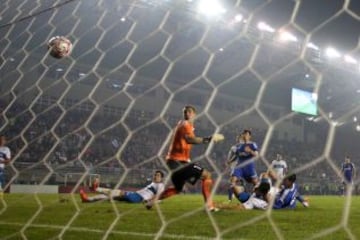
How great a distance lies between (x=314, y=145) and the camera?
24.1 m

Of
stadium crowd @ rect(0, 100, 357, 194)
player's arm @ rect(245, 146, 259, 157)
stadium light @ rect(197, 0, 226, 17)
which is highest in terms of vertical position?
stadium light @ rect(197, 0, 226, 17)

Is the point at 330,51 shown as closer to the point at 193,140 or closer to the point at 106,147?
the point at 193,140

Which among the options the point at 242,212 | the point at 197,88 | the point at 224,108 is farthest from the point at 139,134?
the point at 242,212

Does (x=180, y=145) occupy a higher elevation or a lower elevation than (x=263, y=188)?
higher

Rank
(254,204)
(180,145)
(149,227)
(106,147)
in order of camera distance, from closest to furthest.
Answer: (149,227) → (180,145) → (254,204) → (106,147)

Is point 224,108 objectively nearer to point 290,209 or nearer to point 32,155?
point 32,155

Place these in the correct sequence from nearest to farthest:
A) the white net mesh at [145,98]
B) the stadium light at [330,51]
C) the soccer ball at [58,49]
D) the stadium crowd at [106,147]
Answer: the soccer ball at [58,49]
the stadium light at [330,51]
the white net mesh at [145,98]
the stadium crowd at [106,147]

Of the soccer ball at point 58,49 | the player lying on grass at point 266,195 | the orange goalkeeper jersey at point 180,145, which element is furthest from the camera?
the player lying on grass at point 266,195

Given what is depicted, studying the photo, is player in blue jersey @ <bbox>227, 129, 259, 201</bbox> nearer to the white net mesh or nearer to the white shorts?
the white shorts

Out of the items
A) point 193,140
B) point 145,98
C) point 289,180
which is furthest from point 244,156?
point 145,98

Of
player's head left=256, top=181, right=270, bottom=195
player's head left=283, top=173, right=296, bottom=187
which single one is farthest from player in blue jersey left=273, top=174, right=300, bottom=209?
player's head left=256, top=181, right=270, bottom=195

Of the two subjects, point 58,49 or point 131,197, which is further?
point 131,197

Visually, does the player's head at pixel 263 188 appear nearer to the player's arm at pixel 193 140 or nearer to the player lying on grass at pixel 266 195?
the player lying on grass at pixel 266 195

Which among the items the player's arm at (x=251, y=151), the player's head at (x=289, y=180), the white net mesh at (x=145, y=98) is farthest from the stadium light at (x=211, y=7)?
the player's head at (x=289, y=180)
